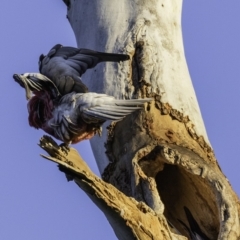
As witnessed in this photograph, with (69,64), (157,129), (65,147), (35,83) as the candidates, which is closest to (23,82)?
(35,83)

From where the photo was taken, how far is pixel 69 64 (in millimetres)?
4531

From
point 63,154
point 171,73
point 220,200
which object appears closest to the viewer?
point 63,154

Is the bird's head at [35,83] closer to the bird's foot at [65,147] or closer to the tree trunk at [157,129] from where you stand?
the bird's foot at [65,147]

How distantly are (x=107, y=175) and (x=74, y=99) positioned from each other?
515 millimetres

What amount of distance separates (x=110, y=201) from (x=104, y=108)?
36 cm

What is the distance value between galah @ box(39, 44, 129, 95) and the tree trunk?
21cm

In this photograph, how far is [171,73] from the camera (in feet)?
15.8

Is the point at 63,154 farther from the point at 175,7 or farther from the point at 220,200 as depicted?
the point at 175,7

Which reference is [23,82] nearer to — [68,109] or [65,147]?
[68,109]

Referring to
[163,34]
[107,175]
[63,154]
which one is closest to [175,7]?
[163,34]

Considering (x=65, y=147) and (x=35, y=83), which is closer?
(x=65, y=147)

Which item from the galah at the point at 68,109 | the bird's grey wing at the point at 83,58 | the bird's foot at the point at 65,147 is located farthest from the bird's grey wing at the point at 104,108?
the bird's grey wing at the point at 83,58

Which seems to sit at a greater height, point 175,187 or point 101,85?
point 101,85

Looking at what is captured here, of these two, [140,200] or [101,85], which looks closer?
[140,200]
